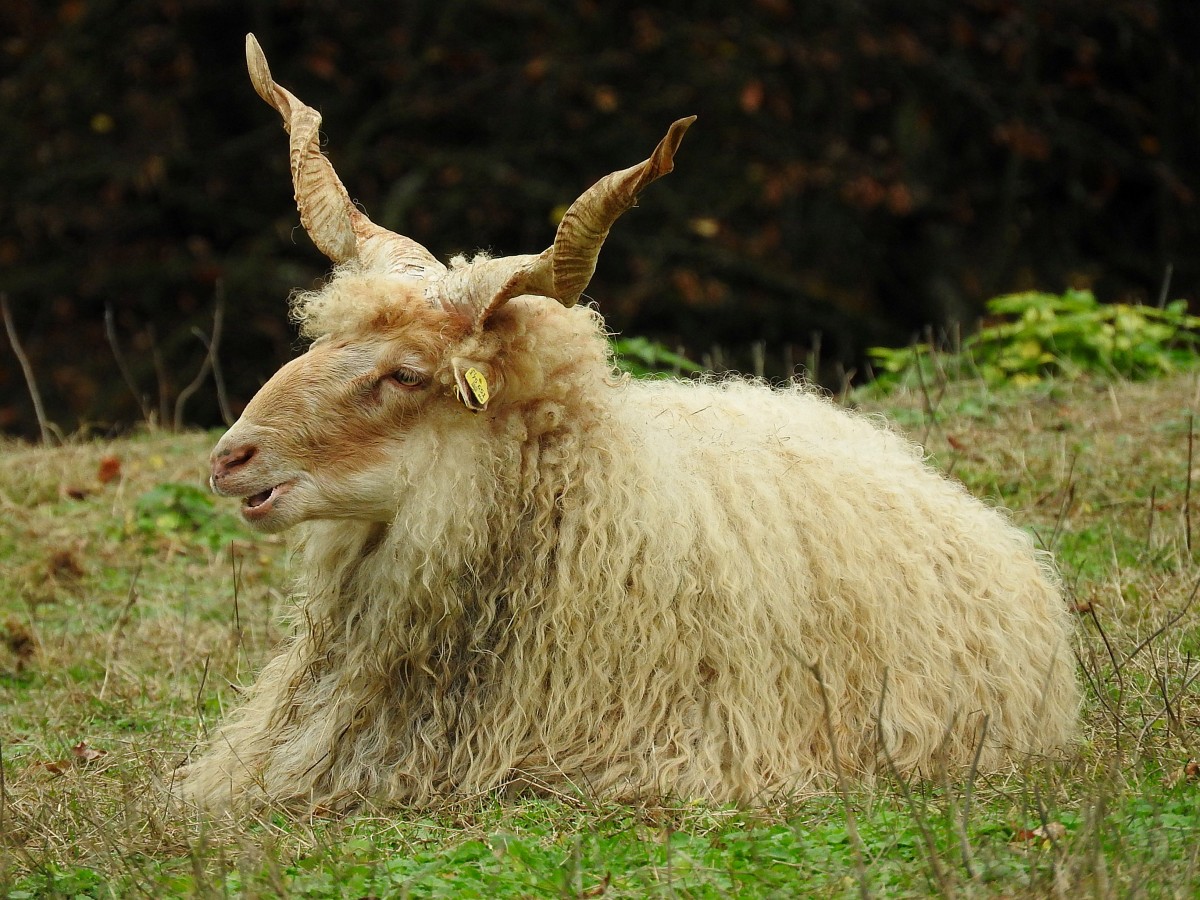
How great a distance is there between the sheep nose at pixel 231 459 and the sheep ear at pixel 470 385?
19.5 inches

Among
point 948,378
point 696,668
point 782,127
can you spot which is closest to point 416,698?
point 696,668

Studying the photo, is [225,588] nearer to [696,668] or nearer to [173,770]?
[173,770]

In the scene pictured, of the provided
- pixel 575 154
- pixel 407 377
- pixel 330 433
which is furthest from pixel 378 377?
pixel 575 154

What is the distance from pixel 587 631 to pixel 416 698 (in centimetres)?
47

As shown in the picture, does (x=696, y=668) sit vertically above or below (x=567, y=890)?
above

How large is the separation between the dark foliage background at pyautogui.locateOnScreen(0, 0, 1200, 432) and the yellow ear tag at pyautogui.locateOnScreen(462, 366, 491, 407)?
28.1 ft

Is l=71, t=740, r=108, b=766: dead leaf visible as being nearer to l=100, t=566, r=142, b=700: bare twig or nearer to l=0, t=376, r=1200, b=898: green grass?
l=0, t=376, r=1200, b=898: green grass

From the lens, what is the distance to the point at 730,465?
4156 mm

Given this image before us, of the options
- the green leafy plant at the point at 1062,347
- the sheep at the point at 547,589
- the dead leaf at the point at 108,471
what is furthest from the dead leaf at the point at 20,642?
the green leafy plant at the point at 1062,347

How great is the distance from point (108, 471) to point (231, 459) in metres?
3.67

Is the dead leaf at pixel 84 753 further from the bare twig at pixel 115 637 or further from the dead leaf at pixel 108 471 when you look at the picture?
the dead leaf at pixel 108 471

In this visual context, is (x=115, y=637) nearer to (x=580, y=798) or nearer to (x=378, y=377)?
(x=378, y=377)

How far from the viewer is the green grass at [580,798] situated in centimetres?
312

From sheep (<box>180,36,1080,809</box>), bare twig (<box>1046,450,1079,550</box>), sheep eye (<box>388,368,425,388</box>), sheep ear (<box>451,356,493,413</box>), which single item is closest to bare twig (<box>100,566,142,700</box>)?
sheep (<box>180,36,1080,809</box>)
